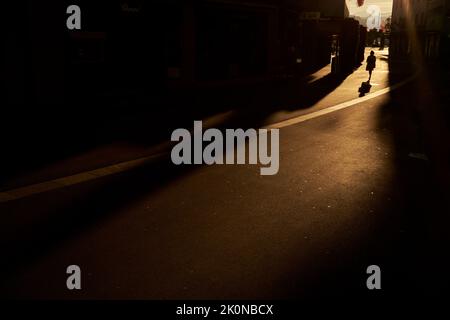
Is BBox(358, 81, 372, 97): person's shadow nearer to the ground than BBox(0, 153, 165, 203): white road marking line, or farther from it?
farther from it

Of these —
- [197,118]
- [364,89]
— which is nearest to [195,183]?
[197,118]

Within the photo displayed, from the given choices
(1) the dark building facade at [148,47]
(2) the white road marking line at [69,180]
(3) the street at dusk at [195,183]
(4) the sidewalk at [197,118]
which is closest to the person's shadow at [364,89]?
(3) the street at dusk at [195,183]

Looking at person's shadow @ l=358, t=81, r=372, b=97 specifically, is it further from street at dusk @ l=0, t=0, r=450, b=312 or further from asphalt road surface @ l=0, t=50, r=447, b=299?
asphalt road surface @ l=0, t=50, r=447, b=299

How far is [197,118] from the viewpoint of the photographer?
1329 centimetres

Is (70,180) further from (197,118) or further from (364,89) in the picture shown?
(364,89)

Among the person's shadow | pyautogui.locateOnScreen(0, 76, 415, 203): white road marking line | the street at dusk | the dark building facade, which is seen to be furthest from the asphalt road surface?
the person's shadow

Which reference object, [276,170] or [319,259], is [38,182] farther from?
[319,259]

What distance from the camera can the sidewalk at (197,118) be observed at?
8.08 meters

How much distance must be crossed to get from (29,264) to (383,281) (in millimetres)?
3802

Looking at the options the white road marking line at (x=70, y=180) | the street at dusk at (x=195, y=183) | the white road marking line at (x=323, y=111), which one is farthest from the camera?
the white road marking line at (x=323, y=111)

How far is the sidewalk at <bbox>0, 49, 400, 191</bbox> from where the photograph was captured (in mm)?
8078

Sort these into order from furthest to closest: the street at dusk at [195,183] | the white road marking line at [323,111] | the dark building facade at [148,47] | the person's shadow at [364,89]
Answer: the person's shadow at [364,89], the dark building facade at [148,47], the white road marking line at [323,111], the street at dusk at [195,183]

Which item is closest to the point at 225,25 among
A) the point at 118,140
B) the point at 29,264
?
the point at 118,140

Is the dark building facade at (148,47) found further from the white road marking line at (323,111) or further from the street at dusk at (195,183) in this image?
the white road marking line at (323,111)
